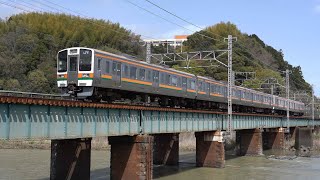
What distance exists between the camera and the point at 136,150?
86.4 ft

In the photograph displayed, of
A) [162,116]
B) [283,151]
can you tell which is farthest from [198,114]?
[283,151]

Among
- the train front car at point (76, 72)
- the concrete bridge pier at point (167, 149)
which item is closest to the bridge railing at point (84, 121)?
the train front car at point (76, 72)

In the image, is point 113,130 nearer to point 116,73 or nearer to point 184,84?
point 116,73

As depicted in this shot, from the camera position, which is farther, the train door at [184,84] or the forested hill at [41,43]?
the forested hill at [41,43]

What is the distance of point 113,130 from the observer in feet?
79.0

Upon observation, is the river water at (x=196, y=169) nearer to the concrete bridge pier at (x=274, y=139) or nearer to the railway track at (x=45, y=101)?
the railway track at (x=45, y=101)

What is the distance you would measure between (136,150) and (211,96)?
17.7 m

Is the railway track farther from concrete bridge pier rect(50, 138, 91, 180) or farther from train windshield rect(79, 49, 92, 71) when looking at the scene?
concrete bridge pier rect(50, 138, 91, 180)

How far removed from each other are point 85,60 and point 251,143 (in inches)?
1370

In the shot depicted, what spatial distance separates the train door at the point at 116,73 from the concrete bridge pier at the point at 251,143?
31750 millimetres

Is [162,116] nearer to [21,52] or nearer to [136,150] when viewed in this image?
[136,150]

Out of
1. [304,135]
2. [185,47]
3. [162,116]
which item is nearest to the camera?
[162,116]

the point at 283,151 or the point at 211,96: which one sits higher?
the point at 211,96

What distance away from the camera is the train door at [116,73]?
26.2 m
